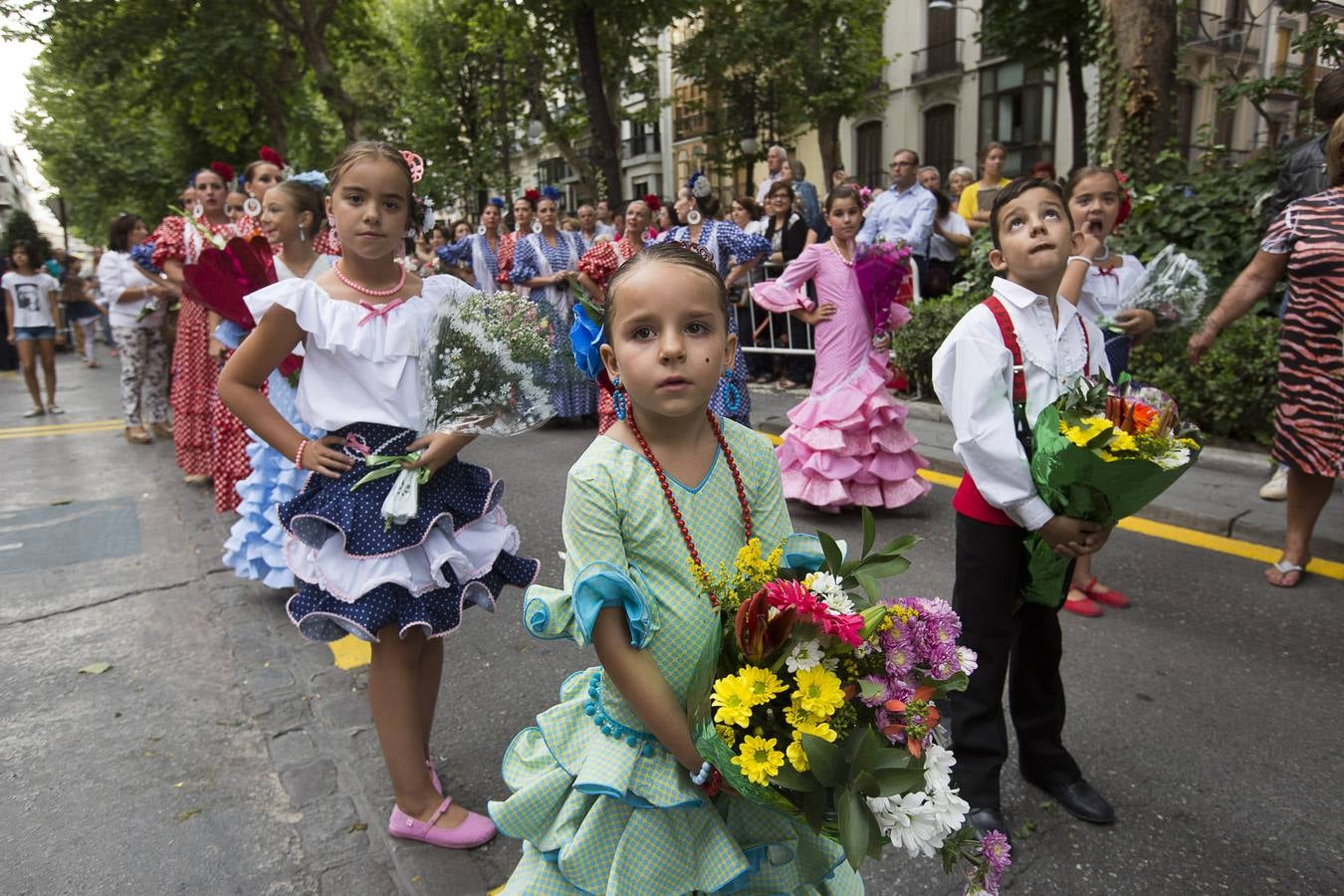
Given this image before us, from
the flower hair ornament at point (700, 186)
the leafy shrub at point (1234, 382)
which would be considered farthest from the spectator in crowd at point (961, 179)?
the leafy shrub at point (1234, 382)

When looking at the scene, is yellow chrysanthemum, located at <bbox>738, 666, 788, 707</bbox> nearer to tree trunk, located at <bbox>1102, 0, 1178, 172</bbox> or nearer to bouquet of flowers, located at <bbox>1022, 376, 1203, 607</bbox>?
bouquet of flowers, located at <bbox>1022, 376, 1203, 607</bbox>

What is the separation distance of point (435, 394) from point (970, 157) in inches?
1257

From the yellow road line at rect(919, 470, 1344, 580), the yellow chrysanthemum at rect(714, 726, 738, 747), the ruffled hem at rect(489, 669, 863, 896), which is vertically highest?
the yellow chrysanthemum at rect(714, 726, 738, 747)

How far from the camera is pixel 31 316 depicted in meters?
11.9

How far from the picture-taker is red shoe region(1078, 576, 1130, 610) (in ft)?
14.2

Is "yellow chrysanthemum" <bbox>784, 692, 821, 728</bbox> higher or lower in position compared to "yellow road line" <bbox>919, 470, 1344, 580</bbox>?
higher

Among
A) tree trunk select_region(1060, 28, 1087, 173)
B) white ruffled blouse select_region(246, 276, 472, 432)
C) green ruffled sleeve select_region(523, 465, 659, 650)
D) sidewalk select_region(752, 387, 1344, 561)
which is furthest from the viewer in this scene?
tree trunk select_region(1060, 28, 1087, 173)

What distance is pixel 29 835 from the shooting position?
2.82 metres

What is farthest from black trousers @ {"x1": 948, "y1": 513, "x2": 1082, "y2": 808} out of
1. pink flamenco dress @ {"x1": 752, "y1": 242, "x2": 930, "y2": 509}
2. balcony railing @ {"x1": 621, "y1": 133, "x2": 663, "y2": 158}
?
balcony railing @ {"x1": 621, "y1": 133, "x2": 663, "y2": 158}

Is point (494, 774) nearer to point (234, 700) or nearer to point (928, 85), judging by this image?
point (234, 700)

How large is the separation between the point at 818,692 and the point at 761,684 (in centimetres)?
9

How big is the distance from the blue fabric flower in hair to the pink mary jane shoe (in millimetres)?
1437

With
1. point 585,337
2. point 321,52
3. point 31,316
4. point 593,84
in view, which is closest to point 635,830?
point 585,337

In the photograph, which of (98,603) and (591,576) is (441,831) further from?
(98,603)
